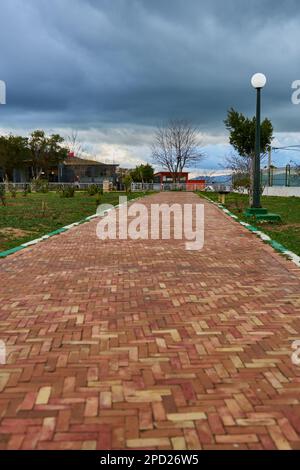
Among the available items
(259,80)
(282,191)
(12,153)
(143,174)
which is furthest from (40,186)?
(259,80)

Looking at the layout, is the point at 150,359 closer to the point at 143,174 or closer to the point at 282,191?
the point at 282,191

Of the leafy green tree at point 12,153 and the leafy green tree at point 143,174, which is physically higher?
the leafy green tree at point 12,153

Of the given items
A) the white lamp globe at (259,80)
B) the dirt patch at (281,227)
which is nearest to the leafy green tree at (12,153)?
the white lamp globe at (259,80)

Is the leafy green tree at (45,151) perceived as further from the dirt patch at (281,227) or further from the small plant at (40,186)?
the dirt patch at (281,227)

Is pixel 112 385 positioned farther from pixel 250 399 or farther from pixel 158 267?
pixel 158 267

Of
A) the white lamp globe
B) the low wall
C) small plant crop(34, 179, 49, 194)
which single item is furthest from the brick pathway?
small plant crop(34, 179, 49, 194)

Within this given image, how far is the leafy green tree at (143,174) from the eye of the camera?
6381 cm

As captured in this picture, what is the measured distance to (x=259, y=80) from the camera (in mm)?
13164

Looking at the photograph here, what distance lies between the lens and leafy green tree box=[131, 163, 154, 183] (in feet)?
209

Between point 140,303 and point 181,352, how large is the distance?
4.72 feet

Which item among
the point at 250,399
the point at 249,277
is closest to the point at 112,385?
the point at 250,399

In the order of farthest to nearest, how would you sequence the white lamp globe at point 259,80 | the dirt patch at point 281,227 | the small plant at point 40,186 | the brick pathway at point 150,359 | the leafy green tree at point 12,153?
the leafy green tree at point 12,153
the small plant at point 40,186
the white lamp globe at point 259,80
the dirt patch at point 281,227
the brick pathway at point 150,359

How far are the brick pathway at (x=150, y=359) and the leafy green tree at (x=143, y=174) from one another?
57.4 m

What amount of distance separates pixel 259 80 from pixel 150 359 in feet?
38.6
